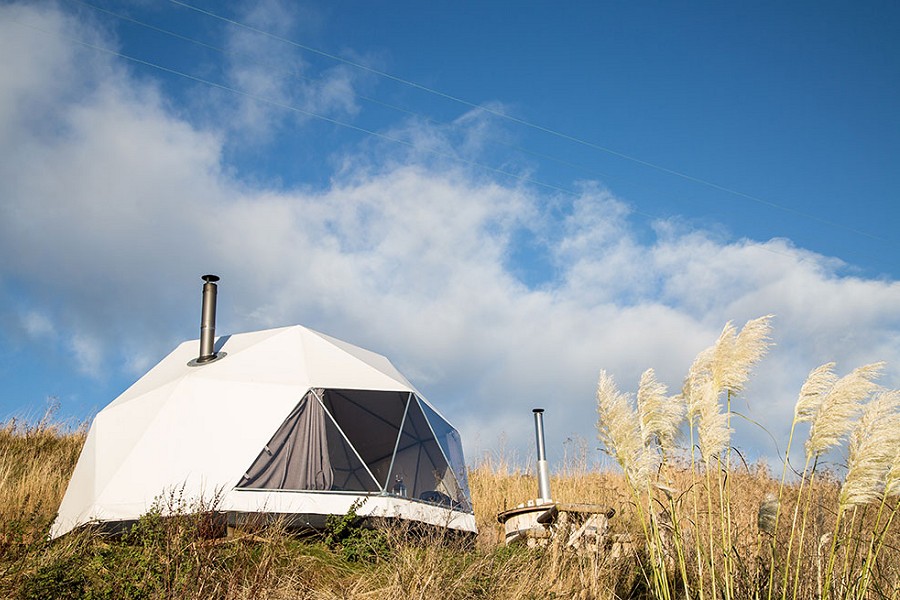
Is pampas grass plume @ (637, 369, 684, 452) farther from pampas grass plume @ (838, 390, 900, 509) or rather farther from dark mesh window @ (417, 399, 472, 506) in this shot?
dark mesh window @ (417, 399, 472, 506)

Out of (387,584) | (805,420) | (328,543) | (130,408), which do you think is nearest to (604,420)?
(805,420)

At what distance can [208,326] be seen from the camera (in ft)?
35.9

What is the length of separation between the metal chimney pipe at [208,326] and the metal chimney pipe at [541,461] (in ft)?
16.4

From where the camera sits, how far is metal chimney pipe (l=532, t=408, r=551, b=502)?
35.6 feet

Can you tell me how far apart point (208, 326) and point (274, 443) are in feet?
7.89

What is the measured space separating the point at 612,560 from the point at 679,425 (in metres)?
3.09

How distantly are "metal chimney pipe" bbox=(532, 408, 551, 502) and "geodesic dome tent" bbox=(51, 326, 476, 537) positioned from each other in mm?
1162

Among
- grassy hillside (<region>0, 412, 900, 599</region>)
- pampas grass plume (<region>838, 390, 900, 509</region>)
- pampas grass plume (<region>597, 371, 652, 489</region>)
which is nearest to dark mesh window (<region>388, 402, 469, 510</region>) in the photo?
grassy hillside (<region>0, 412, 900, 599</region>)

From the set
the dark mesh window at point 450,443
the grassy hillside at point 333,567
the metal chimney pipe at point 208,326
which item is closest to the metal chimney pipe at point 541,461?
the dark mesh window at point 450,443

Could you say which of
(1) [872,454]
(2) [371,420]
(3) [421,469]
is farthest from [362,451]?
(1) [872,454]

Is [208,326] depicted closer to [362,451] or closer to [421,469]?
[362,451]

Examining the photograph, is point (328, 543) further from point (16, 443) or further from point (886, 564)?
point (16, 443)

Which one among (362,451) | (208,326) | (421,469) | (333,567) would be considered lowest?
(333,567)

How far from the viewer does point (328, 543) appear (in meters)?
8.49
